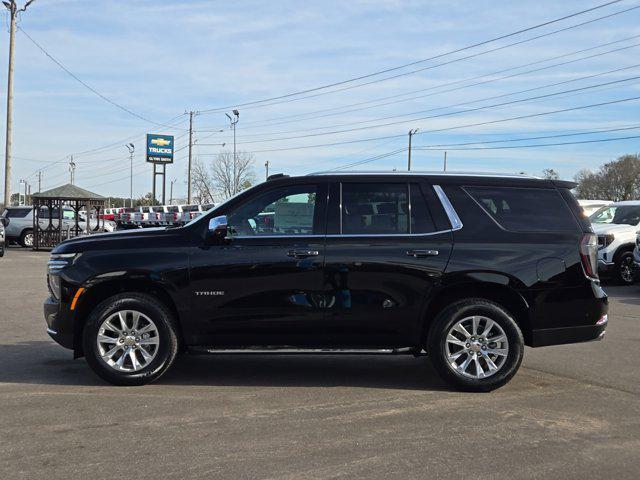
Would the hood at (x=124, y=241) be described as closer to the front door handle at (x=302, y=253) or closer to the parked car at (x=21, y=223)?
the front door handle at (x=302, y=253)

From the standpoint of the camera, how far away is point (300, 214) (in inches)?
231

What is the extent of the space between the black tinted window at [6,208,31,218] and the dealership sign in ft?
135

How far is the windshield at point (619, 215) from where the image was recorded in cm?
1514

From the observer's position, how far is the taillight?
19.0 ft

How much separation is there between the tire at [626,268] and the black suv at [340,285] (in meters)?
9.49

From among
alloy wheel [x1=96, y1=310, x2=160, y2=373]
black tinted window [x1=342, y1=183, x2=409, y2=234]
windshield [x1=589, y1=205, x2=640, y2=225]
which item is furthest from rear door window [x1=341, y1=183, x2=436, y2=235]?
windshield [x1=589, y1=205, x2=640, y2=225]

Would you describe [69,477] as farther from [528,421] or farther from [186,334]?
[528,421]

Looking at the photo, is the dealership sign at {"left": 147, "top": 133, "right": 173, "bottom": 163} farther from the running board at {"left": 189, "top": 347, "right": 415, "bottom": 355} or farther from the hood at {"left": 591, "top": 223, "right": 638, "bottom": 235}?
the running board at {"left": 189, "top": 347, "right": 415, "bottom": 355}

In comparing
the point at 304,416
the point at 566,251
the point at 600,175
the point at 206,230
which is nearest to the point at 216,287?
the point at 206,230

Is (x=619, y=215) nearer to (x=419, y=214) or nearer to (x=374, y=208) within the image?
(x=419, y=214)

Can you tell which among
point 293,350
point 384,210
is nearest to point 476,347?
point 384,210

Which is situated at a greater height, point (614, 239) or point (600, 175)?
point (600, 175)

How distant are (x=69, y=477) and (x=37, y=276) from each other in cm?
1290

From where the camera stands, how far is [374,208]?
5.85 meters
